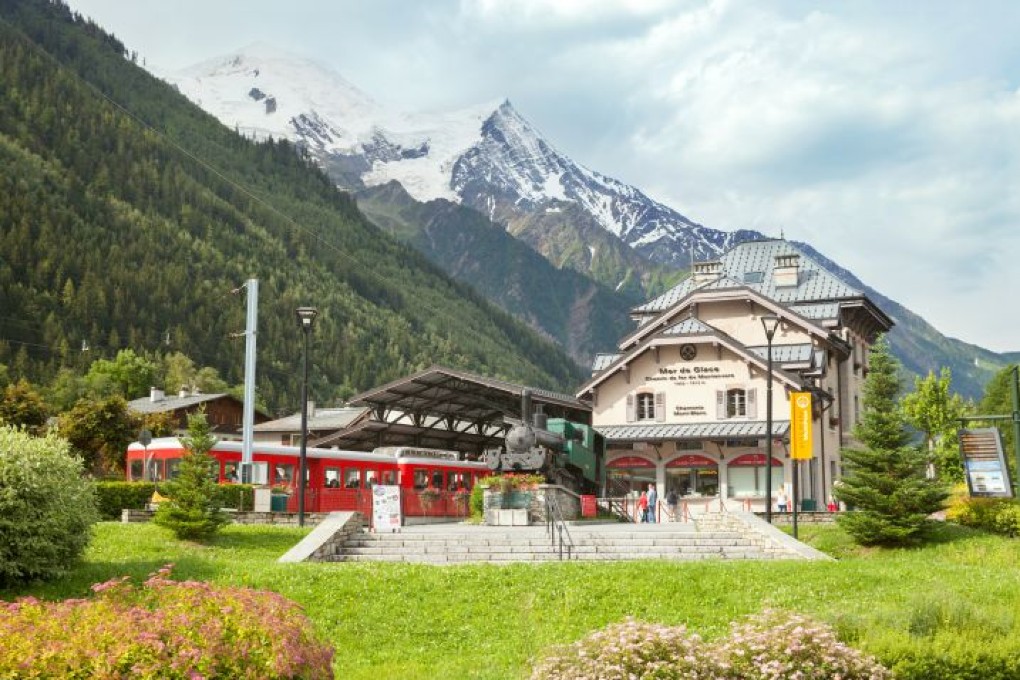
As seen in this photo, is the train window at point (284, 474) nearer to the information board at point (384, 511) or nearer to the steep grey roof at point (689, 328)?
the information board at point (384, 511)

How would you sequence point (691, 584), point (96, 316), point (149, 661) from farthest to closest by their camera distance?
point (96, 316)
point (691, 584)
point (149, 661)

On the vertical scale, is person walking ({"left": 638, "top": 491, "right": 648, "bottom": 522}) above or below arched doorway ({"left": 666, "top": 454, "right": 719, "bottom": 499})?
below

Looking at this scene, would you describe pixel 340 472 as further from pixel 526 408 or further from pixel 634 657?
pixel 634 657

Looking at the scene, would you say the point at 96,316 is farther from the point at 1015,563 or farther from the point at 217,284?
the point at 1015,563

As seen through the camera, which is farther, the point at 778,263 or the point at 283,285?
the point at 283,285

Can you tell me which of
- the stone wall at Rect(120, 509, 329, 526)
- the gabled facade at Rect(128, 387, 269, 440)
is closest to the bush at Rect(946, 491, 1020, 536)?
the stone wall at Rect(120, 509, 329, 526)

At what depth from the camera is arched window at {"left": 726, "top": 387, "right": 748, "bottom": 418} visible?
164 ft

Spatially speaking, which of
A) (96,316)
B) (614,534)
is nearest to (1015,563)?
(614,534)

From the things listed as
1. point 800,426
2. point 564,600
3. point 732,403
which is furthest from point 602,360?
point 564,600

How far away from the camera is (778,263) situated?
63.0 metres

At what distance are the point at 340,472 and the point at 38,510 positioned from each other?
2214cm

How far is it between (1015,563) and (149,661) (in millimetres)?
20515

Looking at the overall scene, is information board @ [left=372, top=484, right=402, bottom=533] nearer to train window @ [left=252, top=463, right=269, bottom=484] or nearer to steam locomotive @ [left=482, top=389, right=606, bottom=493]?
steam locomotive @ [left=482, top=389, right=606, bottom=493]

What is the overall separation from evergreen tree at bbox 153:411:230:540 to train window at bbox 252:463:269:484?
11.1 meters
